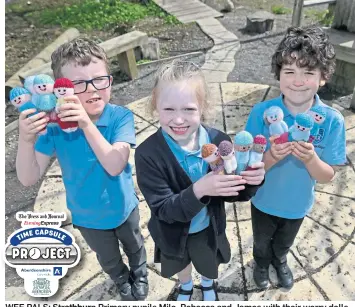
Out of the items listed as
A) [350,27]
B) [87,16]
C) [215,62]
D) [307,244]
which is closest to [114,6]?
[87,16]

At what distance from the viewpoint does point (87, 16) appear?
26.5 feet

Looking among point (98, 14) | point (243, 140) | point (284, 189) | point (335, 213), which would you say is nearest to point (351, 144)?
point (335, 213)

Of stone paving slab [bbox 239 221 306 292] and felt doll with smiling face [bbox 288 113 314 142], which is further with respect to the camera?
stone paving slab [bbox 239 221 306 292]

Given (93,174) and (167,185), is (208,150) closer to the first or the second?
(167,185)

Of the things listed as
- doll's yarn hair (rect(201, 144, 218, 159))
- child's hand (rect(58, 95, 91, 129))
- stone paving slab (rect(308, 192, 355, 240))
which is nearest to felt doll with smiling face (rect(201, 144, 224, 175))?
doll's yarn hair (rect(201, 144, 218, 159))

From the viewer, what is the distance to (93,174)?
2139 mm

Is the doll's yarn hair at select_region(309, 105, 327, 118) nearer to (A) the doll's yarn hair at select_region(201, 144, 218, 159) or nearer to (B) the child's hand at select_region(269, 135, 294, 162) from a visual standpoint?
(B) the child's hand at select_region(269, 135, 294, 162)

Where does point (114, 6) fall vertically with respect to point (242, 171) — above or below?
below

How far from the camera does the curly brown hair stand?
1.88m

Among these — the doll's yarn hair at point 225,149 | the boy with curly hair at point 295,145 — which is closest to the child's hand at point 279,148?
the boy with curly hair at point 295,145

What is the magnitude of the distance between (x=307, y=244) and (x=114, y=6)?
23.0 ft

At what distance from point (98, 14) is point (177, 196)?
7264mm

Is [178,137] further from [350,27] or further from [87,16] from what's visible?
[87,16]

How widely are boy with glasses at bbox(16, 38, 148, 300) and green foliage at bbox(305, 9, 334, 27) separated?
6303mm
